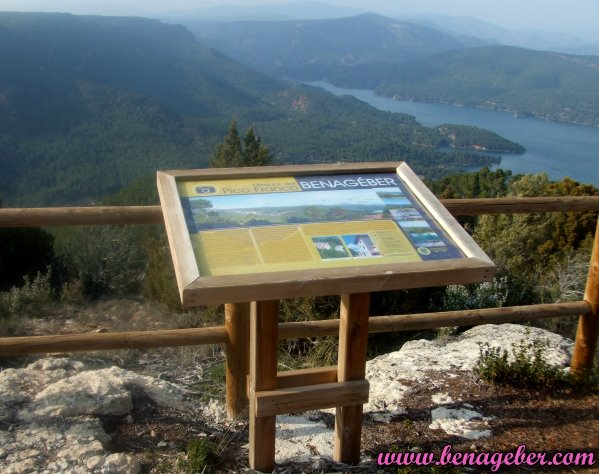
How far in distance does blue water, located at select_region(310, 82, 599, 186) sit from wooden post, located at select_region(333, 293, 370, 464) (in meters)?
59.2

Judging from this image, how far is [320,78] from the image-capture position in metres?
168

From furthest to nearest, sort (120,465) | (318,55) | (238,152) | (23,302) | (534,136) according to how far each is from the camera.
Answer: (318,55) < (534,136) < (238,152) < (23,302) < (120,465)

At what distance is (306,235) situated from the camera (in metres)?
1.88

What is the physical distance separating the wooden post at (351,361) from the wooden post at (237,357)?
0.49 metres

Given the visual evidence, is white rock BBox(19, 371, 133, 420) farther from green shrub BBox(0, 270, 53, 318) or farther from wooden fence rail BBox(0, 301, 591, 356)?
green shrub BBox(0, 270, 53, 318)

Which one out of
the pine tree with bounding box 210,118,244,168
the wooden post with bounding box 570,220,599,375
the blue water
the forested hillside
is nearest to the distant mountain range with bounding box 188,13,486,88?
the blue water

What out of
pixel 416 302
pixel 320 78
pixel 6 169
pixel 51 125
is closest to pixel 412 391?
pixel 416 302

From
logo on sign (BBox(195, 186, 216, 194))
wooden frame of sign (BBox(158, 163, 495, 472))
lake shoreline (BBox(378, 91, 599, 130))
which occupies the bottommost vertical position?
lake shoreline (BBox(378, 91, 599, 130))

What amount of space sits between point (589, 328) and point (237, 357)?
1722 millimetres

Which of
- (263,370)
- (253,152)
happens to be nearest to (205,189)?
(263,370)

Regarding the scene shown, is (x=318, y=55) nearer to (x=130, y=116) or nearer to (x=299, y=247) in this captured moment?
(x=130, y=116)

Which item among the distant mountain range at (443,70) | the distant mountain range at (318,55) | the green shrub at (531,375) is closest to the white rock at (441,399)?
the green shrub at (531,375)

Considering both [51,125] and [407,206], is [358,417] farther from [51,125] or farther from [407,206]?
[51,125]

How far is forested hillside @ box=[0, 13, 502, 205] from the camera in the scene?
6656 centimetres
